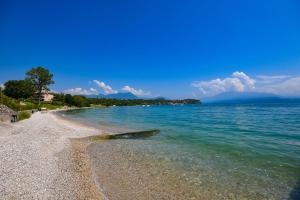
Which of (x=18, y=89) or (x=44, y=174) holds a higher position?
(x=18, y=89)

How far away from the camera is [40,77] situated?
4690 inches

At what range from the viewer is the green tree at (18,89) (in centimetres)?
12838

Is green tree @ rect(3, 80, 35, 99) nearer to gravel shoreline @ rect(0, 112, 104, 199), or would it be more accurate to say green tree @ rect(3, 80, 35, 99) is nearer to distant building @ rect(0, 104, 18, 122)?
distant building @ rect(0, 104, 18, 122)

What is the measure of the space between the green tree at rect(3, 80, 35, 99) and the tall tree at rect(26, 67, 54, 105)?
25.8 feet

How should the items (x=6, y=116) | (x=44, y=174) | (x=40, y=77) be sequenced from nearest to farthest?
1. (x=44, y=174)
2. (x=6, y=116)
3. (x=40, y=77)

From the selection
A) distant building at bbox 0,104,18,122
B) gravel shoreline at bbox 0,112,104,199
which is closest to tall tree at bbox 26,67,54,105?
distant building at bbox 0,104,18,122

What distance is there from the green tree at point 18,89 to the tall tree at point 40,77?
7849mm

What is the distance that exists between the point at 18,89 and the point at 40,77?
20.1 metres

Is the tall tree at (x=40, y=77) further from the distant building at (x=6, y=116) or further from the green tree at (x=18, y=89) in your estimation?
the distant building at (x=6, y=116)

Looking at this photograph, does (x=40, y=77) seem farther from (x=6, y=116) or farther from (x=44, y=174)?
(x=44, y=174)

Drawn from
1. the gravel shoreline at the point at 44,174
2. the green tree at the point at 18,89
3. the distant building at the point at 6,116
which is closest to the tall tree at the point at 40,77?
the green tree at the point at 18,89

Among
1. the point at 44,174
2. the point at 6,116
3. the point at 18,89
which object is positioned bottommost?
the point at 44,174

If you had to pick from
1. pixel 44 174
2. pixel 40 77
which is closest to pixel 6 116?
pixel 44 174

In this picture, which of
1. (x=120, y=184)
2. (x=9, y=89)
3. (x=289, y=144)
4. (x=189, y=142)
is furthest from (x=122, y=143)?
(x=9, y=89)
